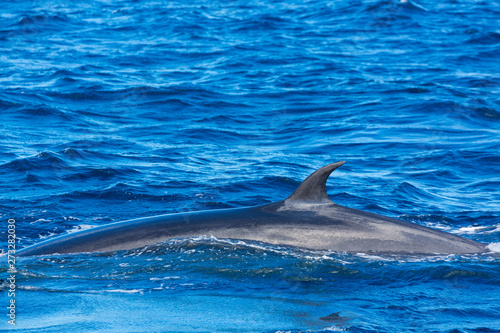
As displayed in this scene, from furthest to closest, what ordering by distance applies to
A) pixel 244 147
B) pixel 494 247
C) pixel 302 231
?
pixel 244 147
pixel 494 247
pixel 302 231

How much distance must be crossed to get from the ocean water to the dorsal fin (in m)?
0.72

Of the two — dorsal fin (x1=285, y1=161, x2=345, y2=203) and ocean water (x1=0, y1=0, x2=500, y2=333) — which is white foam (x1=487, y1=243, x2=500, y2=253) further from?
Result: dorsal fin (x1=285, y1=161, x2=345, y2=203)

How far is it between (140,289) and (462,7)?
112ft

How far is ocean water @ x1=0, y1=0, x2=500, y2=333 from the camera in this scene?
24.4 ft

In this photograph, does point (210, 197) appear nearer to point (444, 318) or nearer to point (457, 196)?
point (457, 196)

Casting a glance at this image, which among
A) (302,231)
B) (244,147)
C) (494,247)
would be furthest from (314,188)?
(244,147)

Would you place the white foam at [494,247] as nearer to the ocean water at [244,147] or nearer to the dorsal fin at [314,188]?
the ocean water at [244,147]

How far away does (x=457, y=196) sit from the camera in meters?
13.6

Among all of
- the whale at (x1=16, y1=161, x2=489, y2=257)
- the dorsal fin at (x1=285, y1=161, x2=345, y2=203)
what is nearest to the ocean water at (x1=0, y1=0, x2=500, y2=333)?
the whale at (x1=16, y1=161, x2=489, y2=257)

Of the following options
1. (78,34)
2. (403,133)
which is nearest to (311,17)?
(78,34)

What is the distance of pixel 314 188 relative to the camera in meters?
8.61

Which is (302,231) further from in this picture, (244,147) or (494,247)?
(244,147)

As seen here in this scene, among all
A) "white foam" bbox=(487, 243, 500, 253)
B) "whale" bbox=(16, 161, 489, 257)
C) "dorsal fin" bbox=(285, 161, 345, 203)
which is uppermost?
"dorsal fin" bbox=(285, 161, 345, 203)

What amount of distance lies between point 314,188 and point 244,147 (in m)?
7.94
